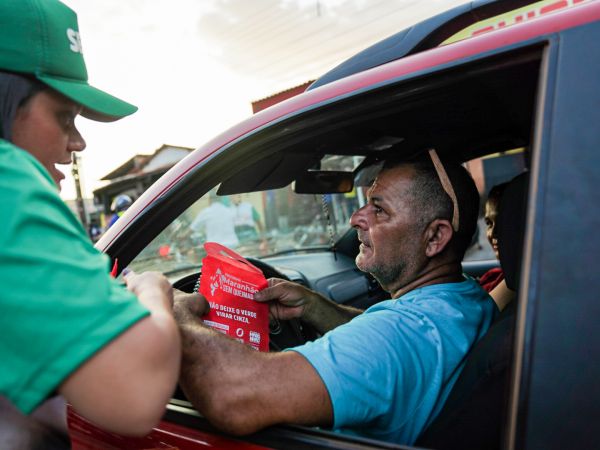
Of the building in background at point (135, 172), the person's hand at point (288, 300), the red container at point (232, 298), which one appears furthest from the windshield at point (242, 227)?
the building in background at point (135, 172)

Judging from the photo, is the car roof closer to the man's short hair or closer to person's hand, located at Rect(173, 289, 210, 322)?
the man's short hair

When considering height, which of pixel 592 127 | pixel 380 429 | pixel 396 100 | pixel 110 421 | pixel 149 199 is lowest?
pixel 380 429

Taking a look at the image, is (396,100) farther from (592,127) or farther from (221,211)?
(221,211)

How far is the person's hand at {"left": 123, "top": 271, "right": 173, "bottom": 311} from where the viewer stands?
898mm

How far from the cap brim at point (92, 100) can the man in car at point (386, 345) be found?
0.57 meters

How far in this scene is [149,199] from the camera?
1610 millimetres

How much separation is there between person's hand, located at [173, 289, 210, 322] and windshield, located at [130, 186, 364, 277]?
1.31 feet

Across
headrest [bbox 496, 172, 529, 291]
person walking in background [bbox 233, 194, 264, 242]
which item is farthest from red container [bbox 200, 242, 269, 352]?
person walking in background [bbox 233, 194, 264, 242]

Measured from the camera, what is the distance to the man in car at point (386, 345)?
1.21 metres

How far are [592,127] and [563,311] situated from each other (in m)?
0.34

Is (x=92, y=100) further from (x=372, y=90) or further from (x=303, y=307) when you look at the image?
(x=303, y=307)

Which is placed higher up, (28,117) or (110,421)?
(28,117)

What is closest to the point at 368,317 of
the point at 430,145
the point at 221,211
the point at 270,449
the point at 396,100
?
the point at 270,449

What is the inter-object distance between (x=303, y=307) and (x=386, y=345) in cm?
90
